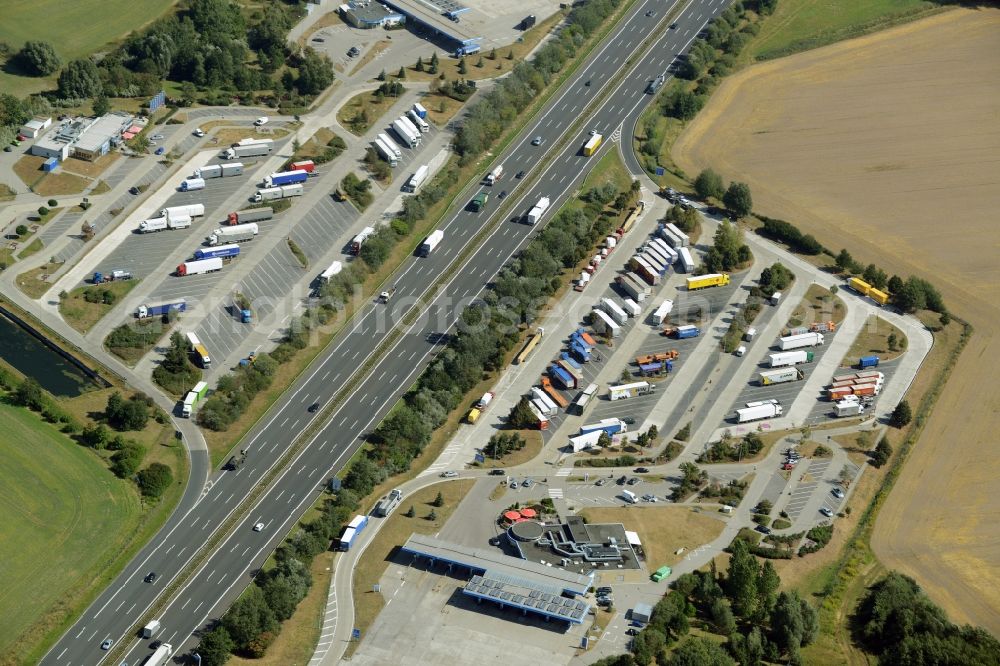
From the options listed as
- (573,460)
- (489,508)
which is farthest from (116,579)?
(573,460)

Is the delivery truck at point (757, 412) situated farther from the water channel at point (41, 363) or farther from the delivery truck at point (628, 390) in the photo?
the water channel at point (41, 363)

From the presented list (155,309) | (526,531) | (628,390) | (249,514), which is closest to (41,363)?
(155,309)

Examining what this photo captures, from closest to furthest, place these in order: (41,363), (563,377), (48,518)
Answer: (48,518) → (41,363) → (563,377)

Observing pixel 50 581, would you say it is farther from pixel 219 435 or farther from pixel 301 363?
pixel 301 363

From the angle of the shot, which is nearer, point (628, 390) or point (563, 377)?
point (628, 390)

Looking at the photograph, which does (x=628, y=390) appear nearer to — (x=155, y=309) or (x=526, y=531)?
(x=526, y=531)

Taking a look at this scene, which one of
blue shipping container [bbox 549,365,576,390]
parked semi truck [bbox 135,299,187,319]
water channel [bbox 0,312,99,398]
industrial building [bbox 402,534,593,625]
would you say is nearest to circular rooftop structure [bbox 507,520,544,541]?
industrial building [bbox 402,534,593,625]

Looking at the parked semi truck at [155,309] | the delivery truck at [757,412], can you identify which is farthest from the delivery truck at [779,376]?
the parked semi truck at [155,309]
